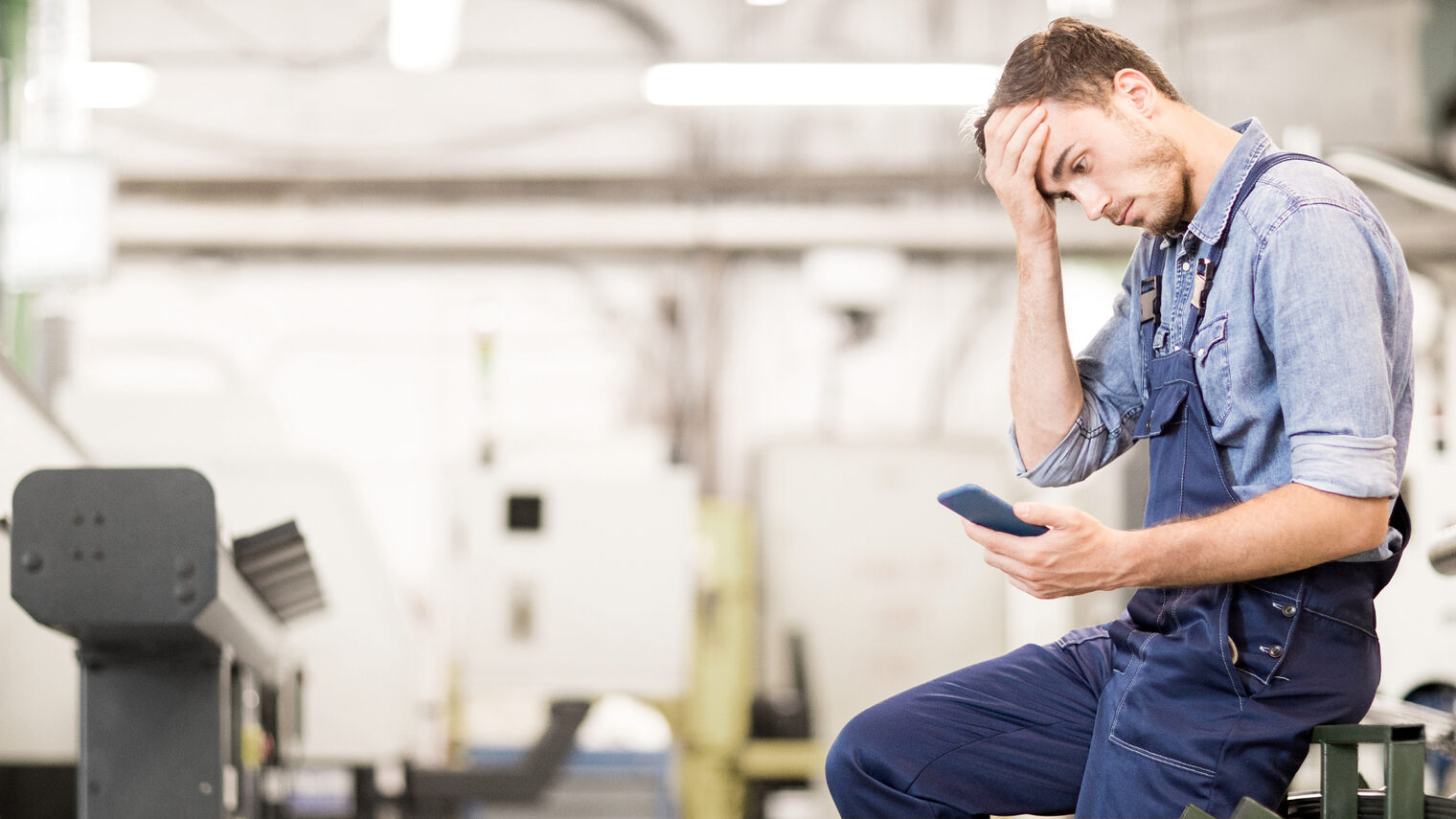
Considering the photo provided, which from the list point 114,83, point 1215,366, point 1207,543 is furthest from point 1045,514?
point 114,83

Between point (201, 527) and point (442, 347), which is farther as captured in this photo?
point (442, 347)

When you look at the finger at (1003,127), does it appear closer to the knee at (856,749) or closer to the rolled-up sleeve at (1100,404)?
the rolled-up sleeve at (1100,404)

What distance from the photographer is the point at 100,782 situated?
1.88 m

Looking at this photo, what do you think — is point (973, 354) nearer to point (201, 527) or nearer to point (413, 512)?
point (413, 512)

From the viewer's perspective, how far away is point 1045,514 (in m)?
1.33

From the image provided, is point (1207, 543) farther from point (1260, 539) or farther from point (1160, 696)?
point (1160, 696)

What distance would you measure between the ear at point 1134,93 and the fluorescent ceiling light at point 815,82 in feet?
11.0

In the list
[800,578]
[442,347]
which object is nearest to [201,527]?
[800,578]

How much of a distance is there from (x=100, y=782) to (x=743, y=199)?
4.75m

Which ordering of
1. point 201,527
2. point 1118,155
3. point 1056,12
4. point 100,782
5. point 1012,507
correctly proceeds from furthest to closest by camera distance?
point 1056,12, point 100,782, point 201,527, point 1118,155, point 1012,507

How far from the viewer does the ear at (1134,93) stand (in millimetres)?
1495

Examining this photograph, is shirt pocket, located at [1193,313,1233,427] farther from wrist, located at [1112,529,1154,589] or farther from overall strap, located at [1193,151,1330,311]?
wrist, located at [1112,529,1154,589]

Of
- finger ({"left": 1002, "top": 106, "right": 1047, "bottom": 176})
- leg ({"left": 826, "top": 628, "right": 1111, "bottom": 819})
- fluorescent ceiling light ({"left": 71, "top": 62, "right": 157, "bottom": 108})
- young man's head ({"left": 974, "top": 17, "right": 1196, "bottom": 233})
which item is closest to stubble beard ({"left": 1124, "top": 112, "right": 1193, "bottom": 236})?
young man's head ({"left": 974, "top": 17, "right": 1196, "bottom": 233})

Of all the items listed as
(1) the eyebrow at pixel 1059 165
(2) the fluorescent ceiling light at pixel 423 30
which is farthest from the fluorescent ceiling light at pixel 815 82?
(1) the eyebrow at pixel 1059 165
